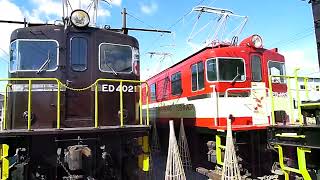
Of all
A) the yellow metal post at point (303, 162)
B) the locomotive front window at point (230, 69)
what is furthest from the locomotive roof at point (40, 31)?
the yellow metal post at point (303, 162)

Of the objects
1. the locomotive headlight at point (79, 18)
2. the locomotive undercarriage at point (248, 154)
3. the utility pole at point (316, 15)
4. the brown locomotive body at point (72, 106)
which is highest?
the locomotive headlight at point (79, 18)

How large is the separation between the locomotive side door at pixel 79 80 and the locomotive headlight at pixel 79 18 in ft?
0.82

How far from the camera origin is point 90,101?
25.3ft

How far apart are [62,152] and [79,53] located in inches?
96.9

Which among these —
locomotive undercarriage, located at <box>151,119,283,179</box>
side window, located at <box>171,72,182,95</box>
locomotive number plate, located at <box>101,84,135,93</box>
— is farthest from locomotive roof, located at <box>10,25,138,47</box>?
side window, located at <box>171,72,182,95</box>

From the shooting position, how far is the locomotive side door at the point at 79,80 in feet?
24.8

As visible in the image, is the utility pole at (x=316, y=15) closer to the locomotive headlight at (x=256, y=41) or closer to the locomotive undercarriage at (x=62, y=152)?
the locomotive undercarriage at (x=62, y=152)

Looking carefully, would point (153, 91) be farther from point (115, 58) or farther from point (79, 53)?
point (79, 53)

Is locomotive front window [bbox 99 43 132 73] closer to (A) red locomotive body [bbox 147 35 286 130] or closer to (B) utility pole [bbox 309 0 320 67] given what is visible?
(A) red locomotive body [bbox 147 35 286 130]

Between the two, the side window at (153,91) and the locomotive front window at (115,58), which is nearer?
the locomotive front window at (115,58)

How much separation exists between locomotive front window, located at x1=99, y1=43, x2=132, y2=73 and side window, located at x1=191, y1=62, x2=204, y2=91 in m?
3.22

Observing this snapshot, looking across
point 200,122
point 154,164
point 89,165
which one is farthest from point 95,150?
point 154,164

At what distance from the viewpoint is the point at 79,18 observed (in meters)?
7.71

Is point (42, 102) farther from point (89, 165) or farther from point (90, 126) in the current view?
point (89, 165)
